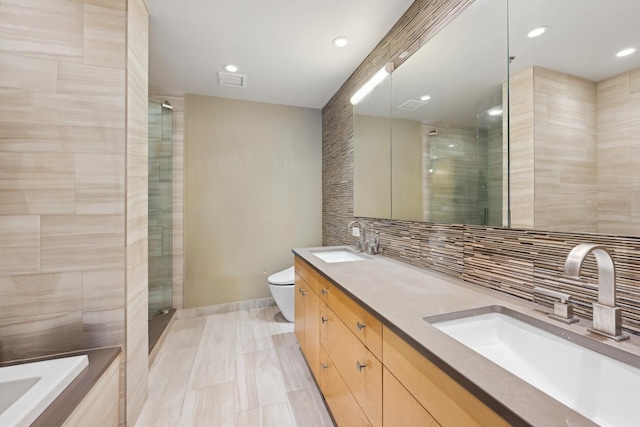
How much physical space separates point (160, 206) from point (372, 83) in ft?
7.64

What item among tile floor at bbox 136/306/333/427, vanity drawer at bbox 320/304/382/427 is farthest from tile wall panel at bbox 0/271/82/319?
vanity drawer at bbox 320/304/382/427

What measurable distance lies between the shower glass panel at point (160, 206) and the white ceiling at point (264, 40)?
1.36 feet

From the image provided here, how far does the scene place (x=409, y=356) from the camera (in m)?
0.75

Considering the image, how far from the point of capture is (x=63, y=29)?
4.15 ft

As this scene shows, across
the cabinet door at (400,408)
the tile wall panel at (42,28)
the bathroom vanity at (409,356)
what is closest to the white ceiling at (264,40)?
the tile wall panel at (42,28)

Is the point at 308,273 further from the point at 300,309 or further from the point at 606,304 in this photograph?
the point at 606,304

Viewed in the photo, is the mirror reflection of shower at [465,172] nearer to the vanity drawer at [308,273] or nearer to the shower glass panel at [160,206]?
the vanity drawer at [308,273]

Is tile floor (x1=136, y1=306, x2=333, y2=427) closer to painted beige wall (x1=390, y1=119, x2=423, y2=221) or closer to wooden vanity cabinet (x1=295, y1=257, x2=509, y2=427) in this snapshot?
wooden vanity cabinet (x1=295, y1=257, x2=509, y2=427)

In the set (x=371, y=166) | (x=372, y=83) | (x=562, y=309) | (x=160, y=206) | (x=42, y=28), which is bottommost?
(x=562, y=309)

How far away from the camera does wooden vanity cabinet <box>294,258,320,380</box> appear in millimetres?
1610

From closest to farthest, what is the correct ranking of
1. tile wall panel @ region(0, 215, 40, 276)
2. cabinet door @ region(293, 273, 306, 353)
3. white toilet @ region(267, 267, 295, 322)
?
tile wall panel @ region(0, 215, 40, 276) < cabinet door @ region(293, 273, 306, 353) < white toilet @ region(267, 267, 295, 322)

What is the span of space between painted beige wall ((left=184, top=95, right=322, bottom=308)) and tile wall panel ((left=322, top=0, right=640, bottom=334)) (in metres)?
0.93

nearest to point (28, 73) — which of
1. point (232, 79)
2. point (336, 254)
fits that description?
point (232, 79)

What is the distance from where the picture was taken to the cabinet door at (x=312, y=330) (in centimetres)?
159
